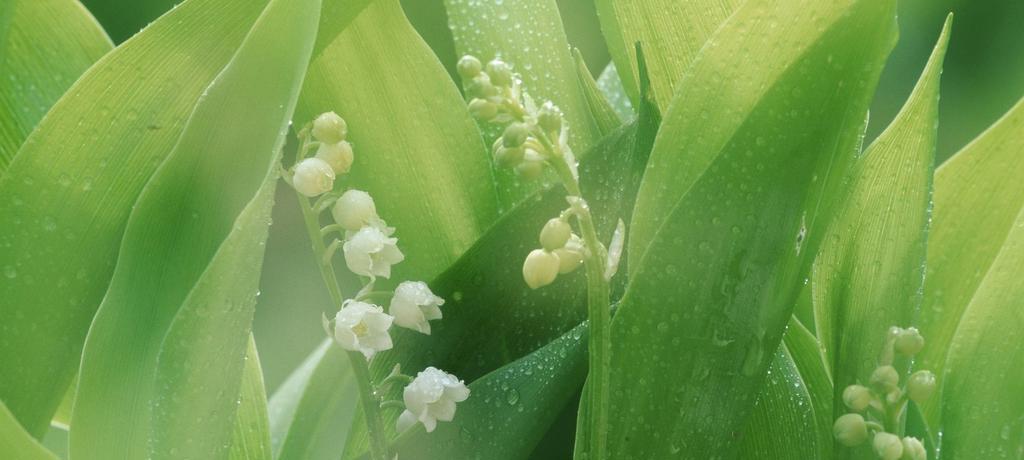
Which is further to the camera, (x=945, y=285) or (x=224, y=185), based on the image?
(x=945, y=285)

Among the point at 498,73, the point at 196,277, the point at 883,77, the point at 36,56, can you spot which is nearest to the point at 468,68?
the point at 498,73

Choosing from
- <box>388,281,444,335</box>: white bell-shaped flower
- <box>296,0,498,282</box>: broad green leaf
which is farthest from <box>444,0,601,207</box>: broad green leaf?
<box>388,281,444,335</box>: white bell-shaped flower

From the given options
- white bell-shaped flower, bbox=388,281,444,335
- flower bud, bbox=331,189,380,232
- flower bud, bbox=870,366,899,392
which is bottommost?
flower bud, bbox=870,366,899,392

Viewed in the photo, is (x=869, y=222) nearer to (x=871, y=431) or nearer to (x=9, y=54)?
(x=871, y=431)

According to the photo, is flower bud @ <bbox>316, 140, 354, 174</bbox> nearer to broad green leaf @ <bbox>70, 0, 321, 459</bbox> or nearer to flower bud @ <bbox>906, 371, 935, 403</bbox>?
broad green leaf @ <bbox>70, 0, 321, 459</bbox>

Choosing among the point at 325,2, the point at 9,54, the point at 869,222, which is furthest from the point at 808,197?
the point at 9,54

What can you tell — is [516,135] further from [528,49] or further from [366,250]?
[528,49]
